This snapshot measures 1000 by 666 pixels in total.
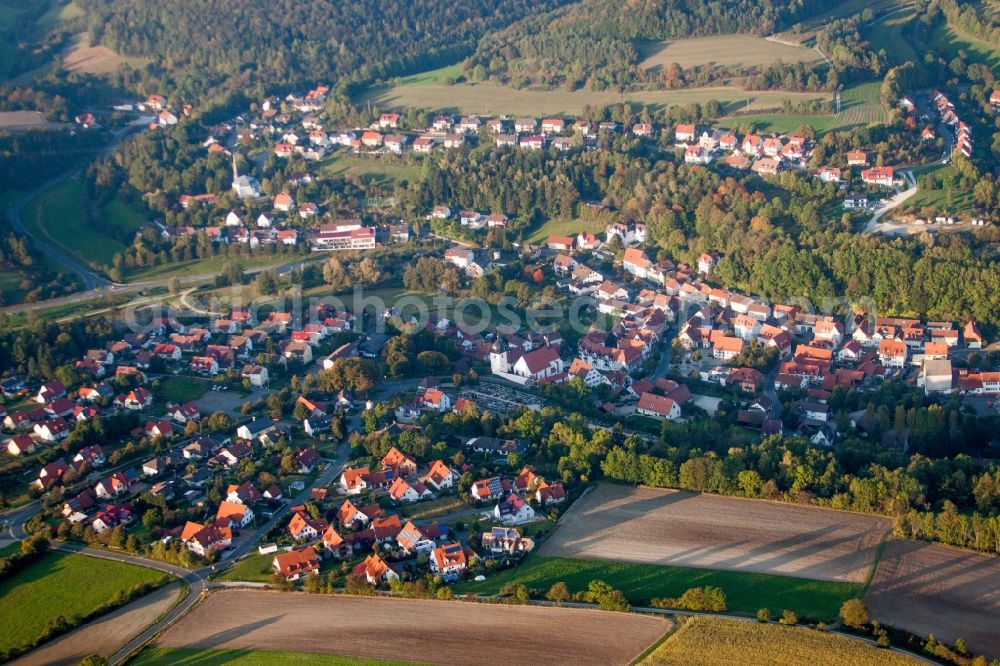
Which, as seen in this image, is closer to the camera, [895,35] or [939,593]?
[939,593]

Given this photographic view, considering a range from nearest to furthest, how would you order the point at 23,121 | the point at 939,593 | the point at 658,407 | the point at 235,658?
the point at 235,658
the point at 939,593
the point at 658,407
the point at 23,121

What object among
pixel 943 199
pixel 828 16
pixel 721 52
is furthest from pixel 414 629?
pixel 828 16

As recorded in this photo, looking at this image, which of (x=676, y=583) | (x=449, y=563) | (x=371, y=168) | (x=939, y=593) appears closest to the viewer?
(x=939, y=593)

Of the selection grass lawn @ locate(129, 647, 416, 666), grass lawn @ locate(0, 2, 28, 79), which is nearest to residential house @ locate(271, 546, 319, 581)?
grass lawn @ locate(129, 647, 416, 666)

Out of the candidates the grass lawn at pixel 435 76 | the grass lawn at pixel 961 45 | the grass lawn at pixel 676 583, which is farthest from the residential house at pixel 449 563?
the grass lawn at pixel 435 76

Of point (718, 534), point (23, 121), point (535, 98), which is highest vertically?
point (23, 121)

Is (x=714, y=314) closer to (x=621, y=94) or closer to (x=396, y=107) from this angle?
(x=621, y=94)

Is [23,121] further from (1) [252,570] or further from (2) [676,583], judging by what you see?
(2) [676,583]
